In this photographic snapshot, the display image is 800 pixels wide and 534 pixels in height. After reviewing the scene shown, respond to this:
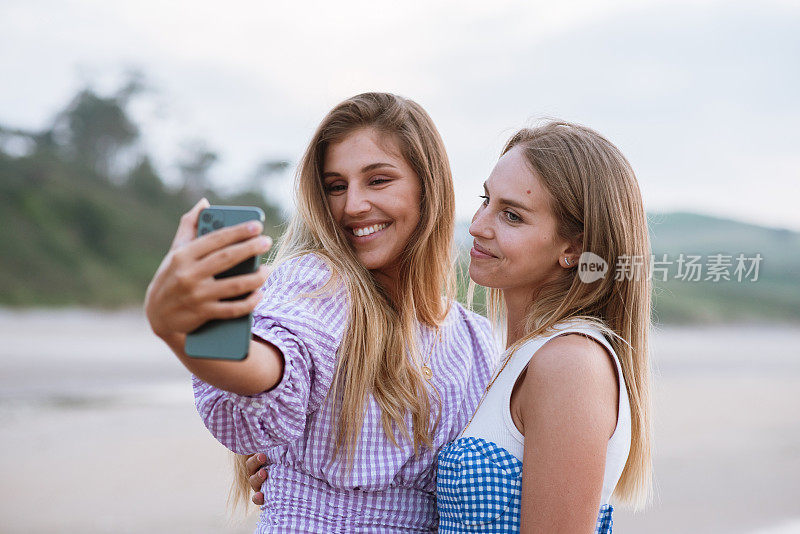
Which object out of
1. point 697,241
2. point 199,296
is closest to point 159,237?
point 697,241

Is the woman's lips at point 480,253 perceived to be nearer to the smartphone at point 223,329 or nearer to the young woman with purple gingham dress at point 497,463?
the young woman with purple gingham dress at point 497,463

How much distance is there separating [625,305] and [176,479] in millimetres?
7643

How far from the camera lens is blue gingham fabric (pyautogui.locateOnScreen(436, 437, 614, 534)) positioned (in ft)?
7.20

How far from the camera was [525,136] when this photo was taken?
269cm

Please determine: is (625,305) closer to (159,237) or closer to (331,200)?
(331,200)

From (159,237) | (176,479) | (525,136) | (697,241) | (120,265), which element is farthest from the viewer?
(697,241)

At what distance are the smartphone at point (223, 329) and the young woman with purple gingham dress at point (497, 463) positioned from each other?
0.94m

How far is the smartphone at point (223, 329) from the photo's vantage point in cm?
151

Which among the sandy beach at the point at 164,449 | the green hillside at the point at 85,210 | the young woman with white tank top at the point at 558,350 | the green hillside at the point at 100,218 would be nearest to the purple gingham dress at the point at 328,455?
the young woman with white tank top at the point at 558,350

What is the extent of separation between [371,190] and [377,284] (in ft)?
1.05

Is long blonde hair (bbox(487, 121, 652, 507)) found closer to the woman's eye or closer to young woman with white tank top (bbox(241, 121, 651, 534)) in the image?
young woman with white tank top (bbox(241, 121, 651, 534))

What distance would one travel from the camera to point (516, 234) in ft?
8.21

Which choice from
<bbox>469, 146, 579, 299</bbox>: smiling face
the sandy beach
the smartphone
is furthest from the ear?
the smartphone

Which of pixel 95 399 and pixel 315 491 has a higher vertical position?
pixel 315 491
